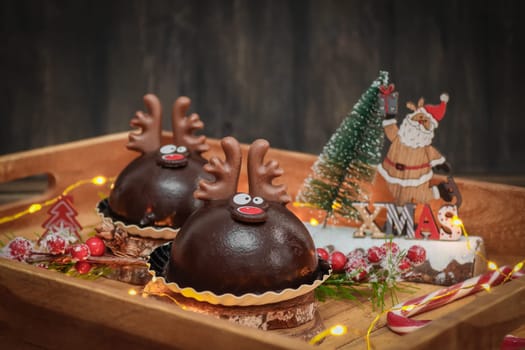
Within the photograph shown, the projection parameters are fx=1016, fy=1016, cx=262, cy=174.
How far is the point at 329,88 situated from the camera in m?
3.79

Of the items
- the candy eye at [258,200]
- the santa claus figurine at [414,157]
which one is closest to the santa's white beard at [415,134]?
the santa claus figurine at [414,157]

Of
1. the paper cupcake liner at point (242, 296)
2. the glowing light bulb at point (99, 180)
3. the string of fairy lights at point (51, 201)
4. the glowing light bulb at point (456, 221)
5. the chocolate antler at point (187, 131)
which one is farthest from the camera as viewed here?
the glowing light bulb at point (99, 180)

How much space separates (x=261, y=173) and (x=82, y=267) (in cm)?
60

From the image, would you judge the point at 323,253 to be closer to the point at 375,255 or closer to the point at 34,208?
the point at 375,255

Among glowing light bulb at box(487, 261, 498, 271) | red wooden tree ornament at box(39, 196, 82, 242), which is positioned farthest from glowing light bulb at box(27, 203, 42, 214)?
glowing light bulb at box(487, 261, 498, 271)

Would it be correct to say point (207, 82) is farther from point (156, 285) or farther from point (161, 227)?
point (156, 285)

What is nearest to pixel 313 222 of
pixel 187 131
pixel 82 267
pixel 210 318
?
pixel 187 131

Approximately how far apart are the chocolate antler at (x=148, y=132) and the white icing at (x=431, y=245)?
49 centimetres

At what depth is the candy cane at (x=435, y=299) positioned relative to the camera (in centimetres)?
215

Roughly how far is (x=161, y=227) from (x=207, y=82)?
142 centimetres

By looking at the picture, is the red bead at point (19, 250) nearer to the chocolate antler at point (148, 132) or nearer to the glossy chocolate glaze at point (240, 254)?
the chocolate antler at point (148, 132)

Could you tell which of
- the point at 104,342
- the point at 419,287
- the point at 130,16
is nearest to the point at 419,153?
the point at 419,287

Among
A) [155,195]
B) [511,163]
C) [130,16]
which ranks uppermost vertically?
[130,16]

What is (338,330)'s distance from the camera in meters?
2.07
